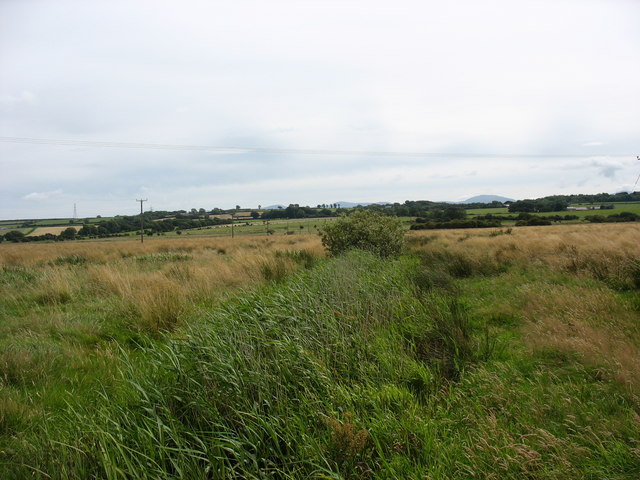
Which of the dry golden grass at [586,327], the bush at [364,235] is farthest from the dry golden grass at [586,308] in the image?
the bush at [364,235]

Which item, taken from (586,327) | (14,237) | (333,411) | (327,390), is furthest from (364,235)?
(14,237)

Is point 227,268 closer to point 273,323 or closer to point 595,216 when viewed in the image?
point 273,323

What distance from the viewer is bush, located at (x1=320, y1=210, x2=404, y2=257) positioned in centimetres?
1332

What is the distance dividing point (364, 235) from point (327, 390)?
10445mm

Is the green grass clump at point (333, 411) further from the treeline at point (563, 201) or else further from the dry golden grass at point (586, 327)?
the treeline at point (563, 201)

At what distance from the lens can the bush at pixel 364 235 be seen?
524 inches

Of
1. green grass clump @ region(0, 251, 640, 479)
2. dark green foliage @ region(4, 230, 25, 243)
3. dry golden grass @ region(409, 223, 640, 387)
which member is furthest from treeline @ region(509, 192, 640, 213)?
dark green foliage @ region(4, 230, 25, 243)

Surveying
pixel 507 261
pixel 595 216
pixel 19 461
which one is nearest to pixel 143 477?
pixel 19 461

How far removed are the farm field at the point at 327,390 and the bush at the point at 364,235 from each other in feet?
20.4

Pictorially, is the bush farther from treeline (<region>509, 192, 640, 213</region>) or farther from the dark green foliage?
treeline (<region>509, 192, 640, 213</region>)

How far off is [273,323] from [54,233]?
61.5m

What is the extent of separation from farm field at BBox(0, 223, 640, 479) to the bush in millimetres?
6215

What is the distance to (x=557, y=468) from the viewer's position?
2.51 metres

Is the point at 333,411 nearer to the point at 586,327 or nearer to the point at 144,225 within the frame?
the point at 586,327
